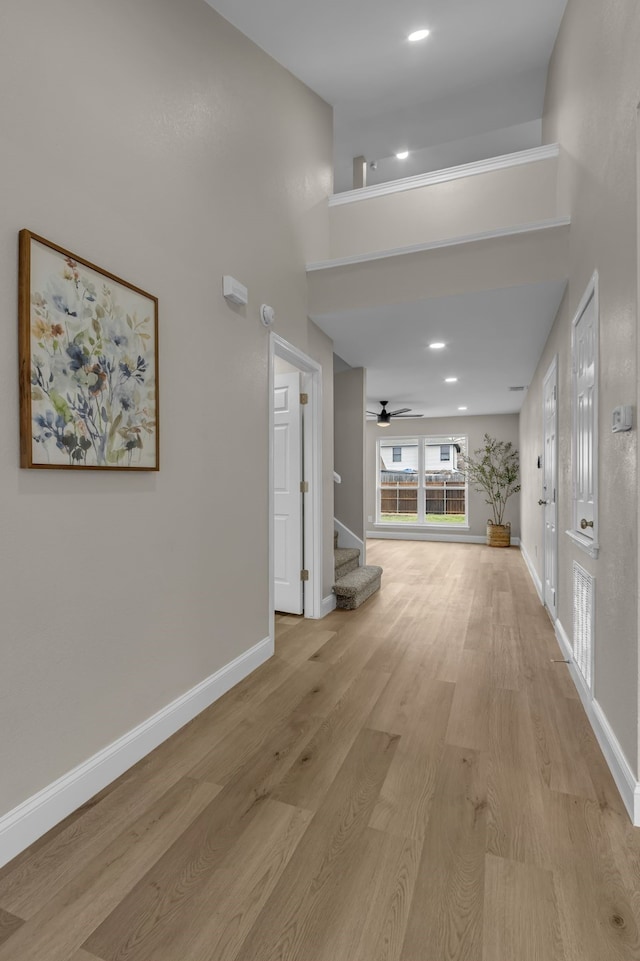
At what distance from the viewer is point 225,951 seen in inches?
45.9

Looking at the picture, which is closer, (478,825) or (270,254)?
(478,825)

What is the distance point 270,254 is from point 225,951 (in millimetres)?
3153

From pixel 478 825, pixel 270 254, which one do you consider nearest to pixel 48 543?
pixel 478 825

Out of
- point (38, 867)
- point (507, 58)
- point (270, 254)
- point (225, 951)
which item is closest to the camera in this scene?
point (225, 951)

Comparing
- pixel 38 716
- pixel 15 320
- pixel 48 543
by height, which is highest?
pixel 15 320

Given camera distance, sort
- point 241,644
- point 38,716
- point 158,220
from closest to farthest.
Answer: point 38,716, point 158,220, point 241,644

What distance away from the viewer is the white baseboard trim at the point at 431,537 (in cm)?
879

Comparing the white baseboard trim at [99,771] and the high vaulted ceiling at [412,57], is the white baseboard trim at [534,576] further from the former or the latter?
the high vaulted ceiling at [412,57]

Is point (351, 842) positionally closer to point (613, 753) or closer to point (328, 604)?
point (613, 753)

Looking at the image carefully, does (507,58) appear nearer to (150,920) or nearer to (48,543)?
(48,543)

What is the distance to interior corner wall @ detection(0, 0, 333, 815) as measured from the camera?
1.48 metres

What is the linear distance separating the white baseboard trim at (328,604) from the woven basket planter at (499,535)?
196 inches

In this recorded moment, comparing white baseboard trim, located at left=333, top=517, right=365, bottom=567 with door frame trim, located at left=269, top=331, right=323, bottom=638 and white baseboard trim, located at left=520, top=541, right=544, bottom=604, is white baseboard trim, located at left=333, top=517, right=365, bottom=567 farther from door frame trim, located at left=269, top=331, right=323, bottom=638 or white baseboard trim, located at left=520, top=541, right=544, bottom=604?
white baseboard trim, located at left=520, top=541, right=544, bottom=604

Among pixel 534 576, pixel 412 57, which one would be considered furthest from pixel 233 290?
pixel 534 576
